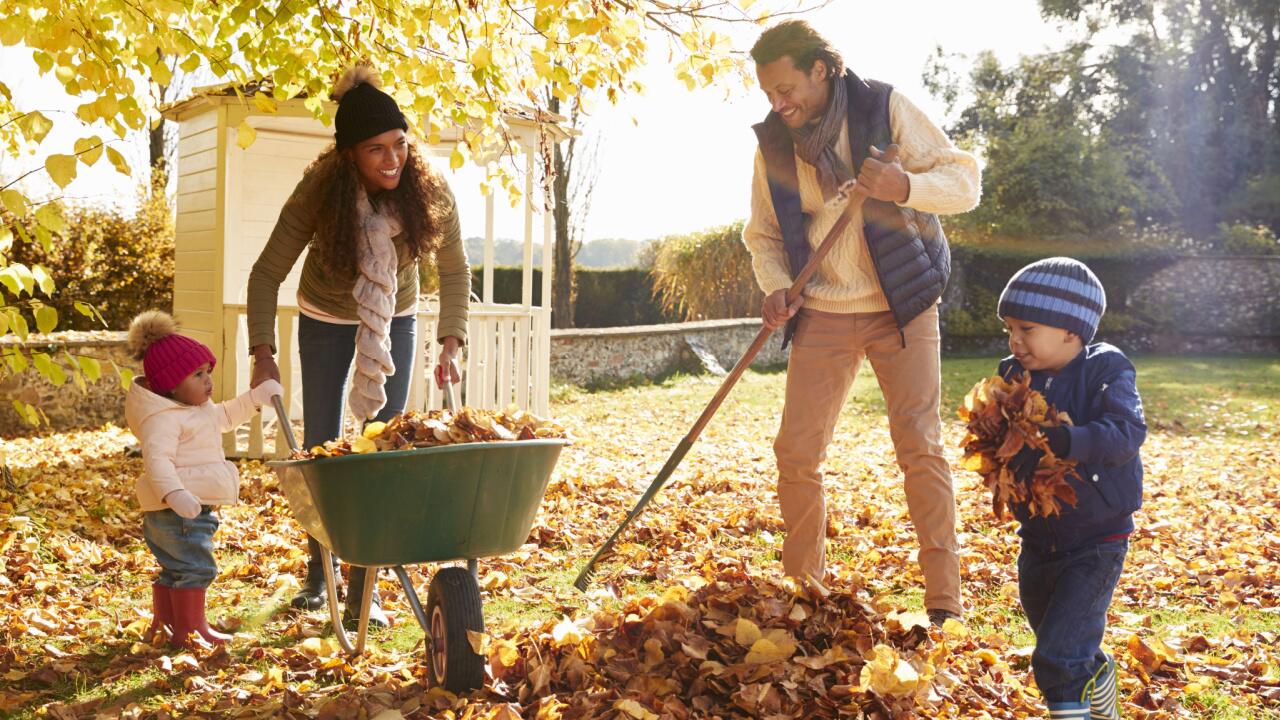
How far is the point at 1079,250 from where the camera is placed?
1730 centimetres

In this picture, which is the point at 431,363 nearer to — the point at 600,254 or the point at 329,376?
the point at 329,376

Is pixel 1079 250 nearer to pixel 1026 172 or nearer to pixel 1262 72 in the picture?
pixel 1026 172

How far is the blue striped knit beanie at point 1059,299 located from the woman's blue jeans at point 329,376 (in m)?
2.06

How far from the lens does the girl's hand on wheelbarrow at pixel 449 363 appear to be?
335 centimetres

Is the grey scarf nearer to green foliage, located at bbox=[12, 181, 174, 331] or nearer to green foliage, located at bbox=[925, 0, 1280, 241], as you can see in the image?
green foliage, located at bbox=[12, 181, 174, 331]

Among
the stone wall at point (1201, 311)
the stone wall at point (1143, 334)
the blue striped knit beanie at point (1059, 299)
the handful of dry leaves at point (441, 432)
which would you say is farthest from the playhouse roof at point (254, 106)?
the stone wall at point (1201, 311)

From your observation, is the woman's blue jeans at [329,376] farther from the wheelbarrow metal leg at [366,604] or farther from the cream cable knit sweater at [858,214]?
the cream cable knit sweater at [858,214]

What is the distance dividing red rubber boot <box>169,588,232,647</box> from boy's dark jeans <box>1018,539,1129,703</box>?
2.53 meters

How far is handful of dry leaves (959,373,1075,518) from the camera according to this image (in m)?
2.29

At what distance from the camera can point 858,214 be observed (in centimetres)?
321

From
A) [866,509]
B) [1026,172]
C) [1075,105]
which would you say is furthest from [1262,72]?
[866,509]

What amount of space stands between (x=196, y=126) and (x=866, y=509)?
6457 mm

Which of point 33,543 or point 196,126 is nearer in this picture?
point 33,543

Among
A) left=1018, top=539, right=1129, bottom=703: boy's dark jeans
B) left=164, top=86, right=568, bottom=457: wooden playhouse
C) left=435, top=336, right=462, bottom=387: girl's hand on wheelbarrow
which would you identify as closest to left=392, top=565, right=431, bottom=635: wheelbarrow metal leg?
left=435, top=336, right=462, bottom=387: girl's hand on wheelbarrow
